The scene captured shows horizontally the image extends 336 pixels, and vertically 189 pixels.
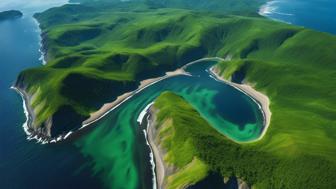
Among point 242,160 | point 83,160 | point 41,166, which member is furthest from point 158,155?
point 41,166

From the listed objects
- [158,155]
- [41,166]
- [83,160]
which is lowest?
[41,166]

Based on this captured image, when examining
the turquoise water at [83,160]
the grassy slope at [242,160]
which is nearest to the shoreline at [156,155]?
the turquoise water at [83,160]

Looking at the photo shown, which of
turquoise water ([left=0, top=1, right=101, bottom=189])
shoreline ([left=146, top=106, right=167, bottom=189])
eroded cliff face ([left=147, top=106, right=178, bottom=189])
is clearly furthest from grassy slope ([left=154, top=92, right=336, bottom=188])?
turquoise water ([left=0, top=1, right=101, bottom=189])

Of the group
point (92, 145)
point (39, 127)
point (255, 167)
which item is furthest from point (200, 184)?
point (39, 127)

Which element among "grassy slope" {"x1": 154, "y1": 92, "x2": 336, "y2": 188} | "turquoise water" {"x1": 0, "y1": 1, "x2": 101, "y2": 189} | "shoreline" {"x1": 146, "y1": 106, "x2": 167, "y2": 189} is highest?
"grassy slope" {"x1": 154, "y1": 92, "x2": 336, "y2": 188}

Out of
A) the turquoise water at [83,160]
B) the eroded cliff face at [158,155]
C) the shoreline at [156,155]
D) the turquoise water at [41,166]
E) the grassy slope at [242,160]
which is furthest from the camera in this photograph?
the turquoise water at [83,160]

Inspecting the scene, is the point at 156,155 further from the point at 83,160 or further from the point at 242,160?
the point at 242,160

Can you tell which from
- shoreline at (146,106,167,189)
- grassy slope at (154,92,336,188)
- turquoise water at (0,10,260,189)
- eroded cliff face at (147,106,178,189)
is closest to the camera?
grassy slope at (154,92,336,188)

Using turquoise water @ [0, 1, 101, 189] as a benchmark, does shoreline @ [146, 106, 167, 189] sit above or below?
above

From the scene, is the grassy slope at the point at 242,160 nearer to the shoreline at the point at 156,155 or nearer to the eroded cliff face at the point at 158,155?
the eroded cliff face at the point at 158,155

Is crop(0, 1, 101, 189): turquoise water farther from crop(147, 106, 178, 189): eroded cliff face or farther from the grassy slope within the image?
the grassy slope
